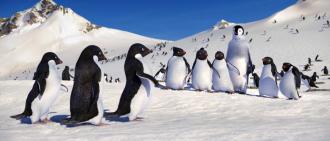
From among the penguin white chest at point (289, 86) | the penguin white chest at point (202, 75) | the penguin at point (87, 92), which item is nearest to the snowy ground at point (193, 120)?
the penguin at point (87, 92)

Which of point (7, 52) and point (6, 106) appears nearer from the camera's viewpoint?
point (6, 106)

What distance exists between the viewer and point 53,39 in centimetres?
8550

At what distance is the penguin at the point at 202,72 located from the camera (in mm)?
11555

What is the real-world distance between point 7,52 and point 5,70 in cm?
Result: 1061

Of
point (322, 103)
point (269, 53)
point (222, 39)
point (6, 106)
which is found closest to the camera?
point (322, 103)

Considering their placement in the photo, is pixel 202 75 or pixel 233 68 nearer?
pixel 202 75

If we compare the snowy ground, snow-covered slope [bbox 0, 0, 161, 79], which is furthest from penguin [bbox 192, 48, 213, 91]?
snow-covered slope [bbox 0, 0, 161, 79]

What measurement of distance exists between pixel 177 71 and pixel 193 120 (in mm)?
4403

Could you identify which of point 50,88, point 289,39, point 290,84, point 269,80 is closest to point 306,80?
point 269,80

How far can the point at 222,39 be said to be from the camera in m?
37.1

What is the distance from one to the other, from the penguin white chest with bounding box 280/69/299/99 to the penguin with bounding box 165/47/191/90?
252cm

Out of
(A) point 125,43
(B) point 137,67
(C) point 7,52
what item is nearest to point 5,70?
(C) point 7,52

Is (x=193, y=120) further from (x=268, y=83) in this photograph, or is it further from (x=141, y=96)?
(x=268, y=83)

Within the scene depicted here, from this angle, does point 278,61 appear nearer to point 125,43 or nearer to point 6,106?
point 6,106
